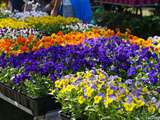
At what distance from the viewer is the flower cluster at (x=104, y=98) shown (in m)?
2.73

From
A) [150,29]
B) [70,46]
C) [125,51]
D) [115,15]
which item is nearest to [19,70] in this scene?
[70,46]

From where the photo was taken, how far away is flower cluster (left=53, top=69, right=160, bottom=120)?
273 cm

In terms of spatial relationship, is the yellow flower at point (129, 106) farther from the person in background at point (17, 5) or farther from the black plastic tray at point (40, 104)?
the person in background at point (17, 5)

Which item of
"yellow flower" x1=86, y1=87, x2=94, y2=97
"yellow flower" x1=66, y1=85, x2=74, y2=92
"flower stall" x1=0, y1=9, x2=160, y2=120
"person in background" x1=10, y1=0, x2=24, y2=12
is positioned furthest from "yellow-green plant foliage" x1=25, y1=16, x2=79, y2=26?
"yellow flower" x1=86, y1=87, x2=94, y2=97

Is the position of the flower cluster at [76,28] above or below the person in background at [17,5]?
below

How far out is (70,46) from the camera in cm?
445

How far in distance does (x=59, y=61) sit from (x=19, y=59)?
1.61 ft

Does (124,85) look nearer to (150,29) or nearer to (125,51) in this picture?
(125,51)

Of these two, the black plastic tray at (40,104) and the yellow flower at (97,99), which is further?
the black plastic tray at (40,104)

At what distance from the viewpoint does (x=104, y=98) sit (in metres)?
2.83

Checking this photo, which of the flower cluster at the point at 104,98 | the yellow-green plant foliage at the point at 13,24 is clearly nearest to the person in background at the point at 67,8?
the yellow-green plant foliage at the point at 13,24

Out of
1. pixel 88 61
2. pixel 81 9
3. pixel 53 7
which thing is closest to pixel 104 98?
pixel 88 61

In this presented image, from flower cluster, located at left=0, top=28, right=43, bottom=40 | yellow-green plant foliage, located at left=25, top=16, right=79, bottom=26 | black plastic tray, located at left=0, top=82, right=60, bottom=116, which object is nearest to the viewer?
black plastic tray, located at left=0, top=82, right=60, bottom=116

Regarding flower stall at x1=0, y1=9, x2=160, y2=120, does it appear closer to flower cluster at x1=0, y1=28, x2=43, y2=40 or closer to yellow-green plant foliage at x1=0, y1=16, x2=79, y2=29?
flower cluster at x1=0, y1=28, x2=43, y2=40
